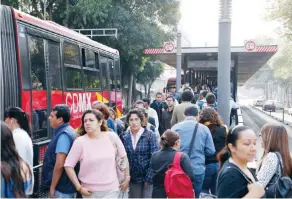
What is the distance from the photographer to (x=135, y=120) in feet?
20.2

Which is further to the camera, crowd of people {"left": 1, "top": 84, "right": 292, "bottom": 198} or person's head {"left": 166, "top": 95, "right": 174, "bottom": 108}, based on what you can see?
person's head {"left": 166, "top": 95, "right": 174, "bottom": 108}

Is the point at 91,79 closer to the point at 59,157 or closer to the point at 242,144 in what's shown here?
the point at 59,157

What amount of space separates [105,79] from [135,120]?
8795 millimetres

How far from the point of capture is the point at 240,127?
12.6 feet

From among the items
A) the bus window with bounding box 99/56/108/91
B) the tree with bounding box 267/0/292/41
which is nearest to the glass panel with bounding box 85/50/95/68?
the bus window with bounding box 99/56/108/91

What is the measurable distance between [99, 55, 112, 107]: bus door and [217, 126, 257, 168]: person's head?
35.0 ft

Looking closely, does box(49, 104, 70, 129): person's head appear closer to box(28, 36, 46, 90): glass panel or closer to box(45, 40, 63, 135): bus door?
box(28, 36, 46, 90): glass panel

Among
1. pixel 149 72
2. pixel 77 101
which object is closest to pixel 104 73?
pixel 77 101

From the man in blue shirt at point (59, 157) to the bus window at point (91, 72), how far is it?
265 inches

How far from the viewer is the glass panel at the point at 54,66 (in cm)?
953

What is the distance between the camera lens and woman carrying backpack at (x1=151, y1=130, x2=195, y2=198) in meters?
5.22

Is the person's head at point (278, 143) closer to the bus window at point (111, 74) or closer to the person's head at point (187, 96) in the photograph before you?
the person's head at point (187, 96)

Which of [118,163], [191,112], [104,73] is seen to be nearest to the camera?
[118,163]

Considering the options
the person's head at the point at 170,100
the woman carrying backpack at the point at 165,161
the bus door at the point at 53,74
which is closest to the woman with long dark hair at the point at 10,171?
the woman carrying backpack at the point at 165,161
